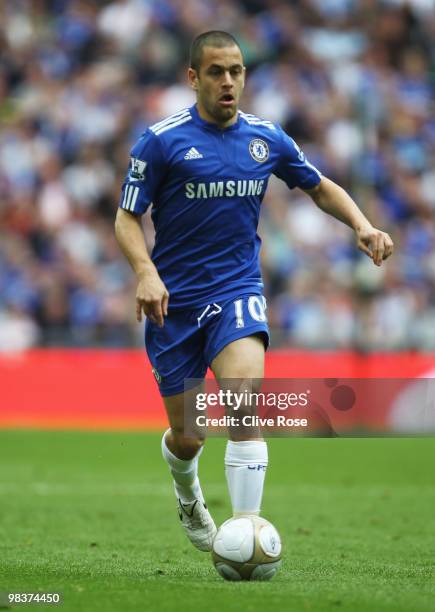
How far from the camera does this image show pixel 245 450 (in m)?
6.29

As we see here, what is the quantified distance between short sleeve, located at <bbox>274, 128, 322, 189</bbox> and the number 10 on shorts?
0.76 meters

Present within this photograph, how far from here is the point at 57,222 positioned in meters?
18.9

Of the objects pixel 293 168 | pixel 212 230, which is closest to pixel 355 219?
pixel 293 168

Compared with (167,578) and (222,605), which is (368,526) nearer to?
(167,578)

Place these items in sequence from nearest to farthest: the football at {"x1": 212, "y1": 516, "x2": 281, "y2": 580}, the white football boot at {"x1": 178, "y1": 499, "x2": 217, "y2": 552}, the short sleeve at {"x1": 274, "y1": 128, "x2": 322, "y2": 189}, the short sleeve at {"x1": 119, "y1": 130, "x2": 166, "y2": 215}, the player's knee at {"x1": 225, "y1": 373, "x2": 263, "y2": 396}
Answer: the football at {"x1": 212, "y1": 516, "x2": 281, "y2": 580}
the player's knee at {"x1": 225, "y1": 373, "x2": 263, "y2": 396}
the short sleeve at {"x1": 119, "y1": 130, "x2": 166, "y2": 215}
the short sleeve at {"x1": 274, "y1": 128, "x2": 322, "y2": 189}
the white football boot at {"x1": 178, "y1": 499, "x2": 217, "y2": 552}

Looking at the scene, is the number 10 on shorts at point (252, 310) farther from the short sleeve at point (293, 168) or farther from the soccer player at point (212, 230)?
the short sleeve at point (293, 168)

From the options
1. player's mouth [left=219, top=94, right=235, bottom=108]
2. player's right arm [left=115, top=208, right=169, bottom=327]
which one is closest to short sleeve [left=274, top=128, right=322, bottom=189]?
player's mouth [left=219, top=94, right=235, bottom=108]

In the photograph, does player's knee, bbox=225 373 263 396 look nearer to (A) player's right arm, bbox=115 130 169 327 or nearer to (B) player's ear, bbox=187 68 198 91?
(A) player's right arm, bbox=115 130 169 327

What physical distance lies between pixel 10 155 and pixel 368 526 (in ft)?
38.8

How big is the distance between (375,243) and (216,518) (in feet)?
12.1

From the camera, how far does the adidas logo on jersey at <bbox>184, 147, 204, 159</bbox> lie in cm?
658

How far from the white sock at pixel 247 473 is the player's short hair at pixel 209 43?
1.89m

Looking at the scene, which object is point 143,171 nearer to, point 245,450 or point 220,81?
point 220,81

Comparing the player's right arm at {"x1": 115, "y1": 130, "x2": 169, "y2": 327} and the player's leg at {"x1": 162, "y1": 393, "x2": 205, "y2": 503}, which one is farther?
the player's leg at {"x1": 162, "y1": 393, "x2": 205, "y2": 503}
